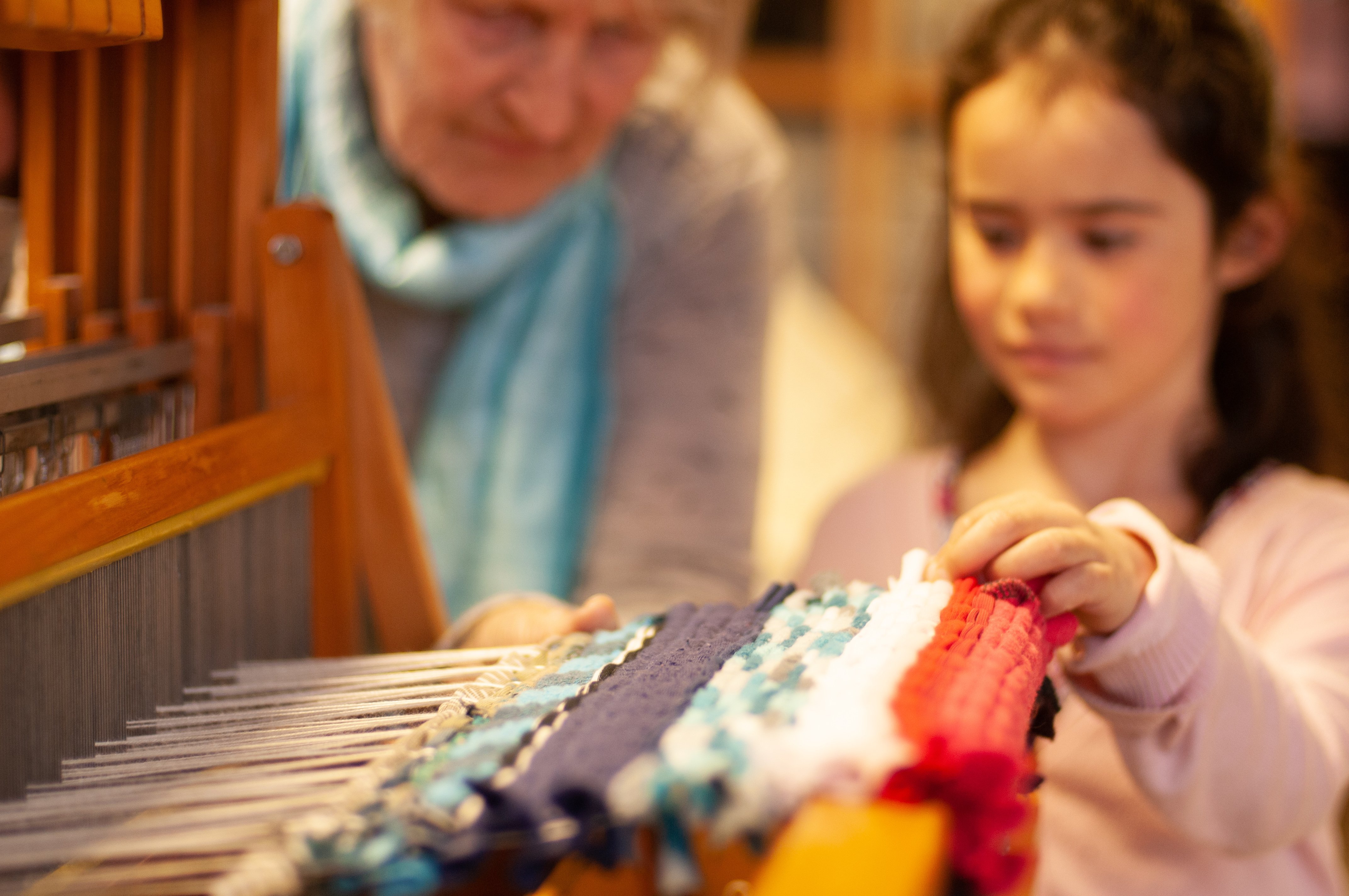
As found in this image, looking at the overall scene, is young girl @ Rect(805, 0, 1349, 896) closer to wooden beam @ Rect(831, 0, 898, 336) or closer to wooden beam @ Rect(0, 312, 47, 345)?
wooden beam @ Rect(0, 312, 47, 345)

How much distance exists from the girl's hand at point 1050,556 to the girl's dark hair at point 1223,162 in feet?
1.52

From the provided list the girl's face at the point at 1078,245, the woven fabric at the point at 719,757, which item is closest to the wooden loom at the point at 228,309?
the woven fabric at the point at 719,757

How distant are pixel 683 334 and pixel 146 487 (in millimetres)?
706

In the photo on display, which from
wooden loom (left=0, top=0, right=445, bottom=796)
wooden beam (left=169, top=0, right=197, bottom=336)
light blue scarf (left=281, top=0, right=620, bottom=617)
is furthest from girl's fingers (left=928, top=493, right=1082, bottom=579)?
light blue scarf (left=281, top=0, right=620, bottom=617)

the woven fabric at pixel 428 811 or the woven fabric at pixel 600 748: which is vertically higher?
the woven fabric at pixel 600 748

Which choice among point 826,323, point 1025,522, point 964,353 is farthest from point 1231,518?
point 826,323

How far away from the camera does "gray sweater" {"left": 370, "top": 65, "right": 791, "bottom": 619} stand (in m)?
1.13

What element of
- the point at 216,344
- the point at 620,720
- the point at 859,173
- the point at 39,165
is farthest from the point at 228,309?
the point at 859,173

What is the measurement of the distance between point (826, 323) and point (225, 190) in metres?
1.64

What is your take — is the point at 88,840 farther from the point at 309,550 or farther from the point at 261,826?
the point at 309,550

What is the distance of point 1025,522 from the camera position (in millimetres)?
580

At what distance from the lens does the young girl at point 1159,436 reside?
0.69m

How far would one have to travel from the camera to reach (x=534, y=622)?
2.23ft

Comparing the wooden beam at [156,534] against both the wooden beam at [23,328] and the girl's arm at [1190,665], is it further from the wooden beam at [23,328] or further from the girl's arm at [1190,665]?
the girl's arm at [1190,665]
